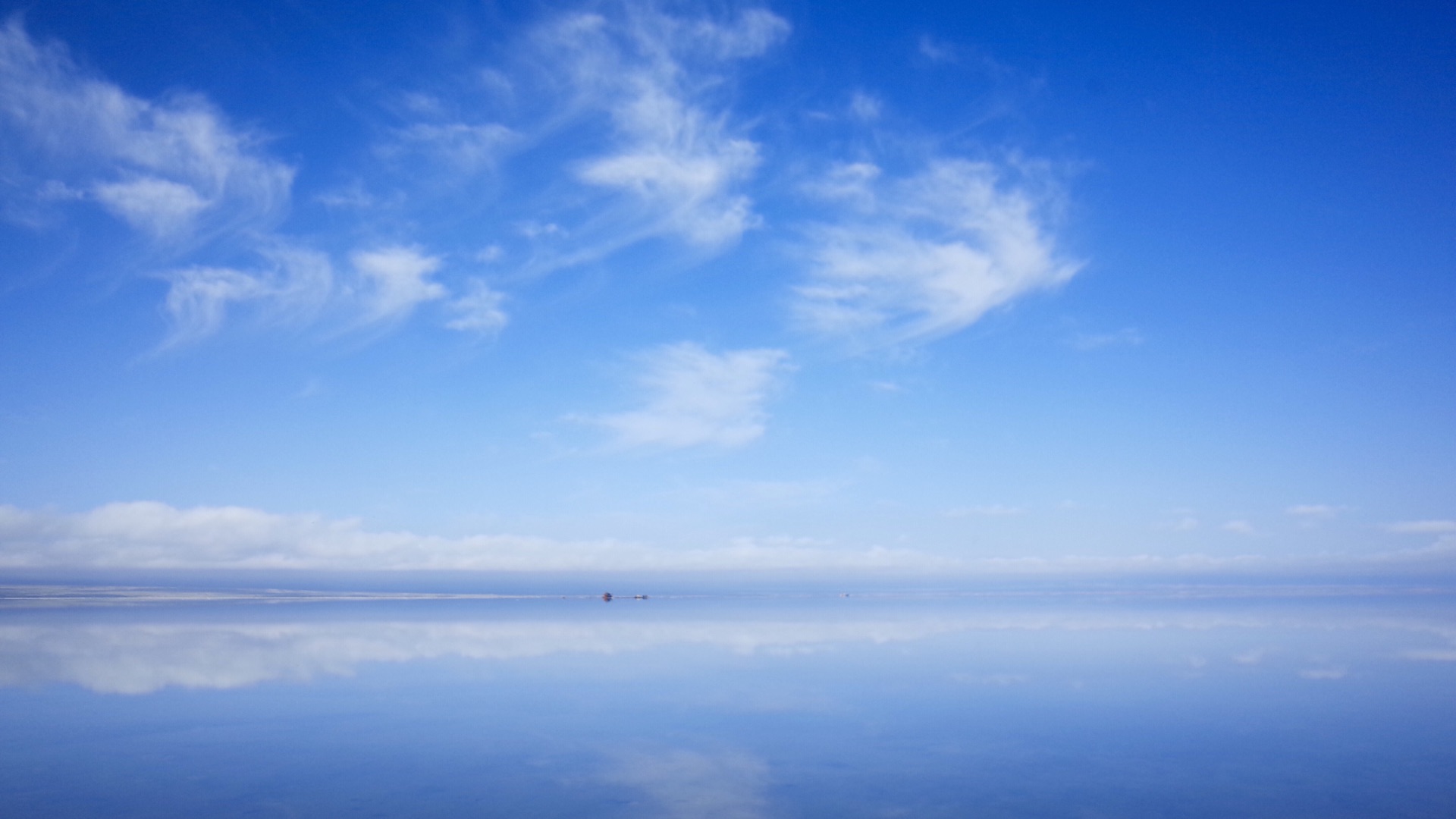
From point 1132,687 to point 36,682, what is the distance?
1261 inches

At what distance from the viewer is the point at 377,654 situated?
35.1 meters

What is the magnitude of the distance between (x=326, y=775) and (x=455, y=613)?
5452 cm

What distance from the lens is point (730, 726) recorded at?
20.0 meters

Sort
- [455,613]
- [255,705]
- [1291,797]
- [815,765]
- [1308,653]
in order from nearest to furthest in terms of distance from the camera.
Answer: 1. [1291,797]
2. [815,765]
3. [255,705]
4. [1308,653]
5. [455,613]

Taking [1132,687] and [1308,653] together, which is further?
[1308,653]

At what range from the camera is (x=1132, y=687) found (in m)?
25.8

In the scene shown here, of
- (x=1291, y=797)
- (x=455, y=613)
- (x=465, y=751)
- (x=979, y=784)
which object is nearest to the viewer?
(x=1291, y=797)

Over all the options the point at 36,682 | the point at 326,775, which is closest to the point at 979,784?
the point at 326,775

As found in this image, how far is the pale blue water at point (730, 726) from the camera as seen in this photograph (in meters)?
14.1

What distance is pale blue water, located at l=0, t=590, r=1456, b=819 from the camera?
46.2ft

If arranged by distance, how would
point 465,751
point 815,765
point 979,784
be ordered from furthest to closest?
point 465,751
point 815,765
point 979,784

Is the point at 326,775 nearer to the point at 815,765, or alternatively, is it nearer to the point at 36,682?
the point at 815,765

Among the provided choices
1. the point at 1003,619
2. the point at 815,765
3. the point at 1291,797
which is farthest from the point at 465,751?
the point at 1003,619

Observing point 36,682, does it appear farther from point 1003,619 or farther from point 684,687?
point 1003,619
